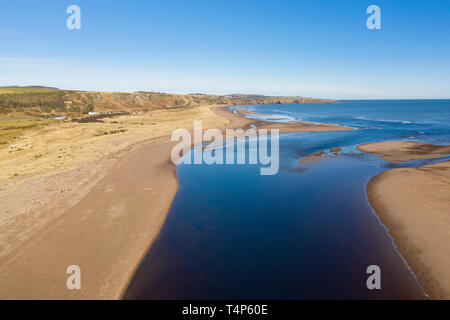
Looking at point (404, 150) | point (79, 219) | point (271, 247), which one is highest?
point (404, 150)

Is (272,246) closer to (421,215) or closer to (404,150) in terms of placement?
(421,215)

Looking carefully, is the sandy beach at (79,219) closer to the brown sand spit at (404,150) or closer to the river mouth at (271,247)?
the river mouth at (271,247)

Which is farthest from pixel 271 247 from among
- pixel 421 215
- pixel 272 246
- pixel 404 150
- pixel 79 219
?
pixel 404 150

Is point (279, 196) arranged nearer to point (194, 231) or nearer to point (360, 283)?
point (194, 231)

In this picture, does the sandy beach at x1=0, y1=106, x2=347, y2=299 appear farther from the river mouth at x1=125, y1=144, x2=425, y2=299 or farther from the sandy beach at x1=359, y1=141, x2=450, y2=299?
the sandy beach at x1=359, y1=141, x2=450, y2=299
